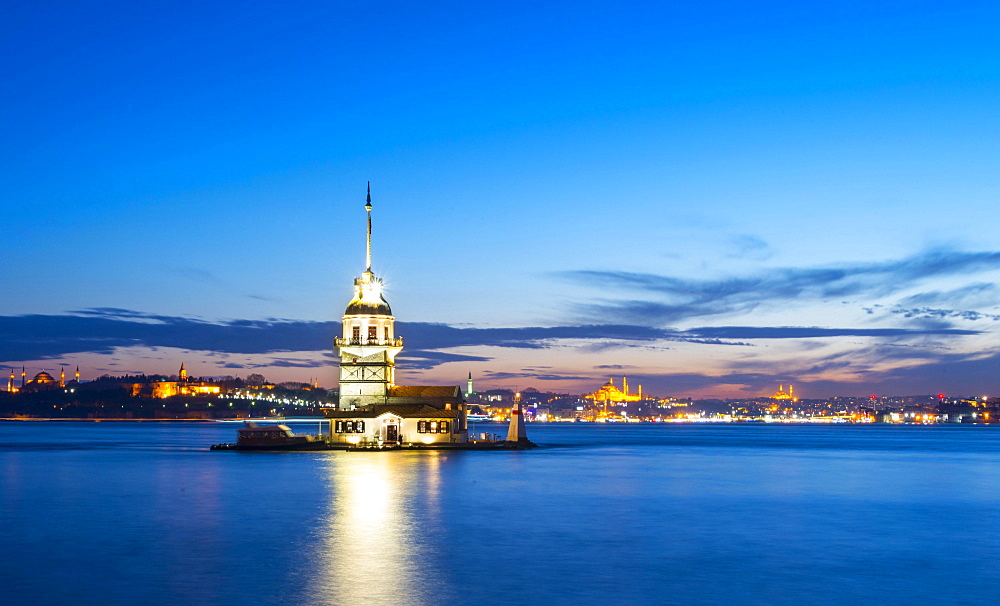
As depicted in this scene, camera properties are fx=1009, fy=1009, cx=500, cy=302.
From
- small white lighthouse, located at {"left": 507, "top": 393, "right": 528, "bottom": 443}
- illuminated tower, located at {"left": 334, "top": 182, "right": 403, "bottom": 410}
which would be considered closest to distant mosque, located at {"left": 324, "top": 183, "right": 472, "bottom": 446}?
illuminated tower, located at {"left": 334, "top": 182, "right": 403, "bottom": 410}

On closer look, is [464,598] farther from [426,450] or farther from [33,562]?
[426,450]

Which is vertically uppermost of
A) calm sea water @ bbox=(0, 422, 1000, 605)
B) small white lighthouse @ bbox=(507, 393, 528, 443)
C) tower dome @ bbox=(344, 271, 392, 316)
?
tower dome @ bbox=(344, 271, 392, 316)

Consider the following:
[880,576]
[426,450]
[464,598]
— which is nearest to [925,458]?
[426,450]

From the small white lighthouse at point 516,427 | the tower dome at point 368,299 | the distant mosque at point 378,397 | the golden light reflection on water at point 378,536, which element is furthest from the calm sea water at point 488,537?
the small white lighthouse at point 516,427

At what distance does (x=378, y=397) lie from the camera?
76.0m

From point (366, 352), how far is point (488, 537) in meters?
45.6

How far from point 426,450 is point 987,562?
5039 centimetres

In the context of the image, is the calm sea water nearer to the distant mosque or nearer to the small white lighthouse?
the distant mosque

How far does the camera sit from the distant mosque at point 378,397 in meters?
75.1

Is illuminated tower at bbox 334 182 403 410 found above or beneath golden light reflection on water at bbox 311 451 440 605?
above

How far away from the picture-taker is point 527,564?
86.8ft

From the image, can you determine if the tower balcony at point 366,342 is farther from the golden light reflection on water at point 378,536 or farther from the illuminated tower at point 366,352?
the golden light reflection on water at point 378,536

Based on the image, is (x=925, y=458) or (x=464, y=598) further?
(x=925, y=458)

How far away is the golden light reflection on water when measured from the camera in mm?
22750
